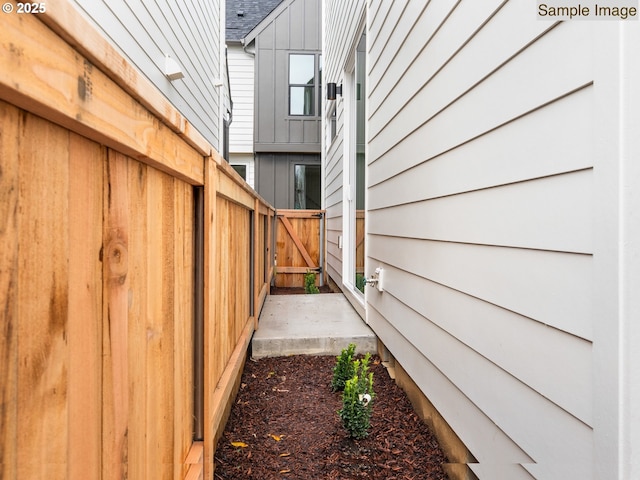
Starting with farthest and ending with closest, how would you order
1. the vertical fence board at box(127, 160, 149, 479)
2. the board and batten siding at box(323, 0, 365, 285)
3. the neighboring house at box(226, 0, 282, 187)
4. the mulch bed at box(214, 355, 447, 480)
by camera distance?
the neighboring house at box(226, 0, 282, 187) < the board and batten siding at box(323, 0, 365, 285) < the mulch bed at box(214, 355, 447, 480) < the vertical fence board at box(127, 160, 149, 479)

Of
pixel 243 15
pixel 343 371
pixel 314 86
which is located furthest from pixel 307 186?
pixel 343 371

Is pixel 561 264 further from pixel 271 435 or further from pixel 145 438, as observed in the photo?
pixel 271 435

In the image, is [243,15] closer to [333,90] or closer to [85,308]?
[333,90]

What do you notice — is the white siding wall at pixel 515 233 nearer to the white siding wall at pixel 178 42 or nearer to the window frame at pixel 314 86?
the white siding wall at pixel 178 42

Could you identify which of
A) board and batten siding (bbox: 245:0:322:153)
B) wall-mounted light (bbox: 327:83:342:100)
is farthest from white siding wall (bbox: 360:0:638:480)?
board and batten siding (bbox: 245:0:322:153)

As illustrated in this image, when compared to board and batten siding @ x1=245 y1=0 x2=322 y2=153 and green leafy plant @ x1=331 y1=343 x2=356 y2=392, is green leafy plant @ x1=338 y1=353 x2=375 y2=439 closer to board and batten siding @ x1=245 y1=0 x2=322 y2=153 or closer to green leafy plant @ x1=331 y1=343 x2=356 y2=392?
green leafy plant @ x1=331 y1=343 x2=356 y2=392

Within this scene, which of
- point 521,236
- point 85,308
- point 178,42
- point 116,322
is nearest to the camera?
point 85,308

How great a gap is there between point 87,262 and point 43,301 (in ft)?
0.43

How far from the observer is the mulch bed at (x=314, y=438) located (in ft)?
5.80

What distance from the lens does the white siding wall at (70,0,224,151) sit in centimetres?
229

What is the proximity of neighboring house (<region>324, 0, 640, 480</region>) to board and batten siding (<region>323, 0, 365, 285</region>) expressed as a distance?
246 cm

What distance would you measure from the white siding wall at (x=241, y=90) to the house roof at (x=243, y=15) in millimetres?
→ 400

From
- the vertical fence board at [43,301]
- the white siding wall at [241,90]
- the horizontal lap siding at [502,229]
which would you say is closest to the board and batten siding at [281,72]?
the white siding wall at [241,90]

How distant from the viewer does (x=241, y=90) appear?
32.8 ft
